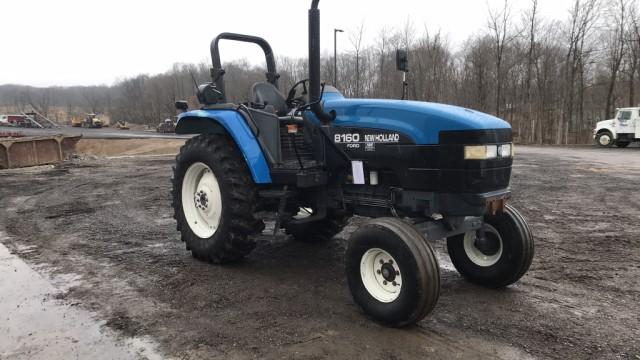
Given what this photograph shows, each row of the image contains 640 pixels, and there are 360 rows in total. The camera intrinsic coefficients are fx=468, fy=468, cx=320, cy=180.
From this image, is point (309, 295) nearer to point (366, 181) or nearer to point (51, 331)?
point (366, 181)

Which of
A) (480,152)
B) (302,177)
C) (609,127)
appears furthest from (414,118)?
(609,127)

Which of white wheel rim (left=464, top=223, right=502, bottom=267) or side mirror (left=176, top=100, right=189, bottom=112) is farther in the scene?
side mirror (left=176, top=100, right=189, bottom=112)

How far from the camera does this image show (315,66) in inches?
Result: 141

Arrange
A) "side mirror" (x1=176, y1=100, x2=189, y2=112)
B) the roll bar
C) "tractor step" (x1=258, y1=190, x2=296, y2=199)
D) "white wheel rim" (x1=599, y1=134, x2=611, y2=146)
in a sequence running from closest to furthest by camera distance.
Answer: "tractor step" (x1=258, y1=190, x2=296, y2=199) → the roll bar → "side mirror" (x1=176, y1=100, x2=189, y2=112) → "white wheel rim" (x1=599, y1=134, x2=611, y2=146)

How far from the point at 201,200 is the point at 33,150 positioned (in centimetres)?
1229

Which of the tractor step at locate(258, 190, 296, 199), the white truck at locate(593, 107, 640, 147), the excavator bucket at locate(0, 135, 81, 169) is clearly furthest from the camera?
the white truck at locate(593, 107, 640, 147)

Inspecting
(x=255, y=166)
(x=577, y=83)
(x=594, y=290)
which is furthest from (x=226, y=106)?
(x=577, y=83)

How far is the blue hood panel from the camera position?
3160 mm

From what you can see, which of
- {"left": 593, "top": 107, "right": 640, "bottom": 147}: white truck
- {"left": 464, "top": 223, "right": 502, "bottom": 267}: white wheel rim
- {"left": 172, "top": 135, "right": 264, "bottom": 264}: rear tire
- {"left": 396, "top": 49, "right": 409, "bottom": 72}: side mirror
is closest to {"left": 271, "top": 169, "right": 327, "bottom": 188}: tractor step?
{"left": 172, "top": 135, "right": 264, "bottom": 264}: rear tire

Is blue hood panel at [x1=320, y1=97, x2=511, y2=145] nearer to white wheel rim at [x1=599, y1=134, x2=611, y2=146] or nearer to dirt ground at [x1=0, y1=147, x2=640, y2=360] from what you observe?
dirt ground at [x1=0, y1=147, x2=640, y2=360]

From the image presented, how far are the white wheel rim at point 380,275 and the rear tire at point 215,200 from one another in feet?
4.17

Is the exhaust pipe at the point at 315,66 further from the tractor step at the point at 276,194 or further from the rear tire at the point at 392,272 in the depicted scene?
the rear tire at the point at 392,272

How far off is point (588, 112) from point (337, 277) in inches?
1359

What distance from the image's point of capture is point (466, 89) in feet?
115
